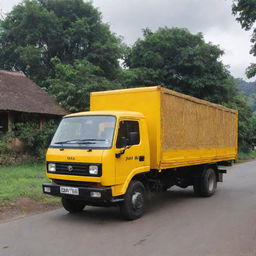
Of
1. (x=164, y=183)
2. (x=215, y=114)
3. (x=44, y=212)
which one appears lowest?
(x=44, y=212)

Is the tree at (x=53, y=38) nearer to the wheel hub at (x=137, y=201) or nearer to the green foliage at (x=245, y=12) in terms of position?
the green foliage at (x=245, y=12)

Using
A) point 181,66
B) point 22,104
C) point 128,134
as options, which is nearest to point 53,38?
point 181,66

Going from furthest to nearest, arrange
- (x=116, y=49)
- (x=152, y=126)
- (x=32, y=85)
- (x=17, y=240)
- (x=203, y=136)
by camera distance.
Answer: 1. (x=116, y=49)
2. (x=32, y=85)
3. (x=203, y=136)
4. (x=152, y=126)
5. (x=17, y=240)

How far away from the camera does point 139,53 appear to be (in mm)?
23109

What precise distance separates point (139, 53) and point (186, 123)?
15469mm

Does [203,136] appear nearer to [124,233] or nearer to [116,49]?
[124,233]

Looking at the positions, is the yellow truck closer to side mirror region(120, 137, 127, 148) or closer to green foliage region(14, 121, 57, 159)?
side mirror region(120, 137, 127, 148)

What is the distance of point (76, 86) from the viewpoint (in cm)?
2052

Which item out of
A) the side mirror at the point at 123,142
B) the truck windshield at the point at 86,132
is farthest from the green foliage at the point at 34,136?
the side mirror at the point at 123,142

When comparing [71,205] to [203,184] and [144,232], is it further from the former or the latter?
[203,184]

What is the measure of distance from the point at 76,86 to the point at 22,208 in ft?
43.9

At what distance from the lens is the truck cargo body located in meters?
7.43

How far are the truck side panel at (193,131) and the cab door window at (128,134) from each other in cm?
74

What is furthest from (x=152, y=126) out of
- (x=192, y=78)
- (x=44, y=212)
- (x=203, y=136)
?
(x=192, y=78)
